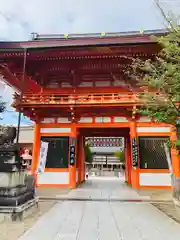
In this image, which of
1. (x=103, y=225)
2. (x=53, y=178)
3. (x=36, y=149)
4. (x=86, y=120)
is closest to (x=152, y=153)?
(x=86, y=120)

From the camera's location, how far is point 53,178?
38.8ft

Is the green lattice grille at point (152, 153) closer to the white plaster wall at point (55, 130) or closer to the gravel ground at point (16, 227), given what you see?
the white plaster wall at point (55, 130)

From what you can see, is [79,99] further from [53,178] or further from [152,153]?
[152,153]

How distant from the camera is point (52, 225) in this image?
16.1ft

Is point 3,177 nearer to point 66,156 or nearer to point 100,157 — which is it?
point 66,156

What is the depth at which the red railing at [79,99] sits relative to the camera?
37.9 ft

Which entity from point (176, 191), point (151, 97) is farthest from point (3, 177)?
point (176, 191)

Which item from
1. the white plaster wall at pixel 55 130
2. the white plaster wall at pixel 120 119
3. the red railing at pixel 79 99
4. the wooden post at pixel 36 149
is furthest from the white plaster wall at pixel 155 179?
the wooden post at pixel 36 149

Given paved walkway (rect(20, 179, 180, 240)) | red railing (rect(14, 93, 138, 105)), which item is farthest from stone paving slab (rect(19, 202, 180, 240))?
red railing (rect(14, 93, 138, 105))

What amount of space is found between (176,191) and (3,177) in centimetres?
594

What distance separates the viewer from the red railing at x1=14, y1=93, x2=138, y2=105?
11.5 metres

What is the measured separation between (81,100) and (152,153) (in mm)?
5141

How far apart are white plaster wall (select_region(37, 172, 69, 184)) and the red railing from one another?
13.6ft

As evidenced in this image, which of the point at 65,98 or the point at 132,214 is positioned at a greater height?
the point at 65,98
